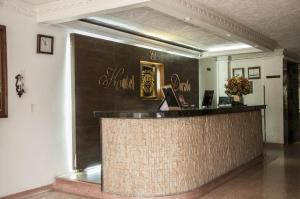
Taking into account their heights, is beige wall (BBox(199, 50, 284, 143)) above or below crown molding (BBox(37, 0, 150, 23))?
below

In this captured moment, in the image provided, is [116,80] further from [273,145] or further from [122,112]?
[273,145]

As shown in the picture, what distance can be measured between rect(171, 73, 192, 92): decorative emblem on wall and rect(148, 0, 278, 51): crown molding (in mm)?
2071

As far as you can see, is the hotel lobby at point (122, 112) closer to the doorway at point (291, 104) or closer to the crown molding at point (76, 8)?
the crown molding at point (76, 8)

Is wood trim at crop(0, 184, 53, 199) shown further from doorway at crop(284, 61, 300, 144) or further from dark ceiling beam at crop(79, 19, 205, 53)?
doorway at crop(284, 61, 300, 144)

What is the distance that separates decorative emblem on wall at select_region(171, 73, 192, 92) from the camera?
26.3 feet

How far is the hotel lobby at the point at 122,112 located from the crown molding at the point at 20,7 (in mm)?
14

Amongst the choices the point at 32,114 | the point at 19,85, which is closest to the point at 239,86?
the point at 32,114

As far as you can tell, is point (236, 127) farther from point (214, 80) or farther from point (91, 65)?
point (214, 80)

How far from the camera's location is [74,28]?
5316 mm

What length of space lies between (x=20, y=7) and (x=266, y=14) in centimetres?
395

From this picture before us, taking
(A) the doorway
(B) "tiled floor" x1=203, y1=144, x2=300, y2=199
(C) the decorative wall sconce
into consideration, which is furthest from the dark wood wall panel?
(A) the doorway

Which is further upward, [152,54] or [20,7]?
[20,7]

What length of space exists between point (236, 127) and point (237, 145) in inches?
13.0

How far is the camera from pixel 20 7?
4.56 metres
